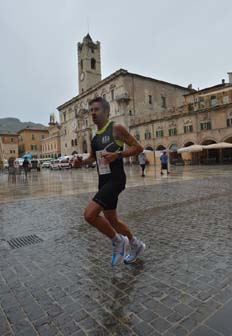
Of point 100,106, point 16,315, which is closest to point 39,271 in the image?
point 16,315

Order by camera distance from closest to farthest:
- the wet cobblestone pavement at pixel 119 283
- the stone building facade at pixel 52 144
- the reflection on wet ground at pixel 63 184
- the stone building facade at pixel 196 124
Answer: the wet cobblestone pavement at pixel 119 283 < the reflection on wet ground at pixel 63 184 < the stone building facade at pixel 196 124 < the stone building facade at pixel 52 144

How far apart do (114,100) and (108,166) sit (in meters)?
48.6

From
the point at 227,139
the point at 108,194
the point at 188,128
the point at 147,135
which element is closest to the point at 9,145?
the point at 147,135

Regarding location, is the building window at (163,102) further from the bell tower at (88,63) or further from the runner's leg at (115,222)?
the runner's leg at (115,222)

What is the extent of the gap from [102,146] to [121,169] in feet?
1.20

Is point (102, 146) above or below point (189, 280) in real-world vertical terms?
above

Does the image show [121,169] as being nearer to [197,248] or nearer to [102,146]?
[102,146]

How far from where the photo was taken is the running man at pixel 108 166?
280cm

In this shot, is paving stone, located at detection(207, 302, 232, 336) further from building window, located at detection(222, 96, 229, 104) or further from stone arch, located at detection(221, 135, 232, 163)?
building window, located at detection(222, 96, 229, 104)

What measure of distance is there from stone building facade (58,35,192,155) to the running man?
39.7 meters

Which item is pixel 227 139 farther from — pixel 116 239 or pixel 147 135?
pixel 116 239

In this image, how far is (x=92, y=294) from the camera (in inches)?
96.6

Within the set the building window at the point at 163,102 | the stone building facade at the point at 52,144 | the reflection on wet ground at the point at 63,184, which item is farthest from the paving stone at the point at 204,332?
the stone building facade at the point at 52,144

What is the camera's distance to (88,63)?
6153 centimetres
